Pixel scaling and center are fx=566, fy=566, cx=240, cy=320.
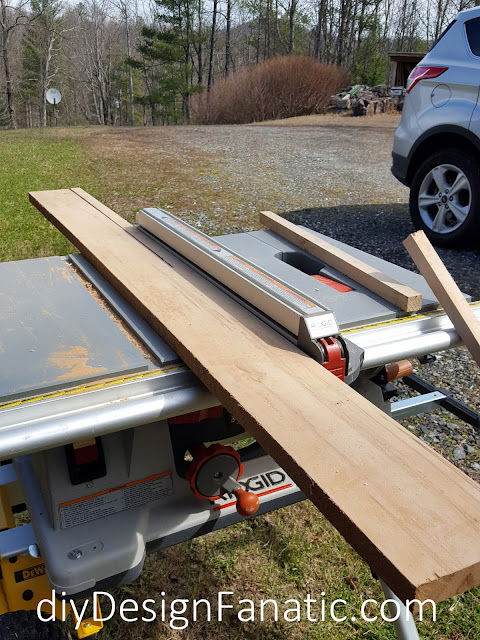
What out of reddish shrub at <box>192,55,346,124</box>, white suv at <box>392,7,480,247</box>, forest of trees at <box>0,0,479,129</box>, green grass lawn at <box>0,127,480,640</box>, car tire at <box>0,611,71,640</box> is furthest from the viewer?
forest of trees at <box>0,0,479,129</box>

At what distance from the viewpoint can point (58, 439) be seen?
3.84 ft

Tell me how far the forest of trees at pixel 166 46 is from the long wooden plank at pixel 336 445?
101 ft

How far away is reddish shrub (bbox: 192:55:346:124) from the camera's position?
2412cm

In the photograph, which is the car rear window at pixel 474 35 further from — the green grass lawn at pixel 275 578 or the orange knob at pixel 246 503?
the orange knob at pixel 246 503

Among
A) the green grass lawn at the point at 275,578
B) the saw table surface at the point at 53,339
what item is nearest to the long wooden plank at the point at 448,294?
the saw table surface at the point at 53,339

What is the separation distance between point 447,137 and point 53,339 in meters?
4.84

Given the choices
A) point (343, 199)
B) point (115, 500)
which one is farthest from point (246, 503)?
point (343, 199)

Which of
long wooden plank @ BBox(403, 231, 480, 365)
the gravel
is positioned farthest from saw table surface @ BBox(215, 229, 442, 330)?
the gravel

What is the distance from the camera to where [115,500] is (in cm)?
173

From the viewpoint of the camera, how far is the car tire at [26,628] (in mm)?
1631

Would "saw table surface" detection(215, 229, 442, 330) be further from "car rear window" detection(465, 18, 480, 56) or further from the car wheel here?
"car rear window" detection(465, 18, 480, 56)

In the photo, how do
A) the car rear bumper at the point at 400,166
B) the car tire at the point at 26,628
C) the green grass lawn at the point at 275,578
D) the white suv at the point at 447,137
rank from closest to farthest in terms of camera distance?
the car tire at the point at 26,628 < the green grass lawn at the point at 275,578 < the white suv at the point at 447,137 < the car rear bumper at the point at 400,166

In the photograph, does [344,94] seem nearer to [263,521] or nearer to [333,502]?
[263,521]

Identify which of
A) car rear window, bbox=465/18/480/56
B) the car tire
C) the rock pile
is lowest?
the car tire
